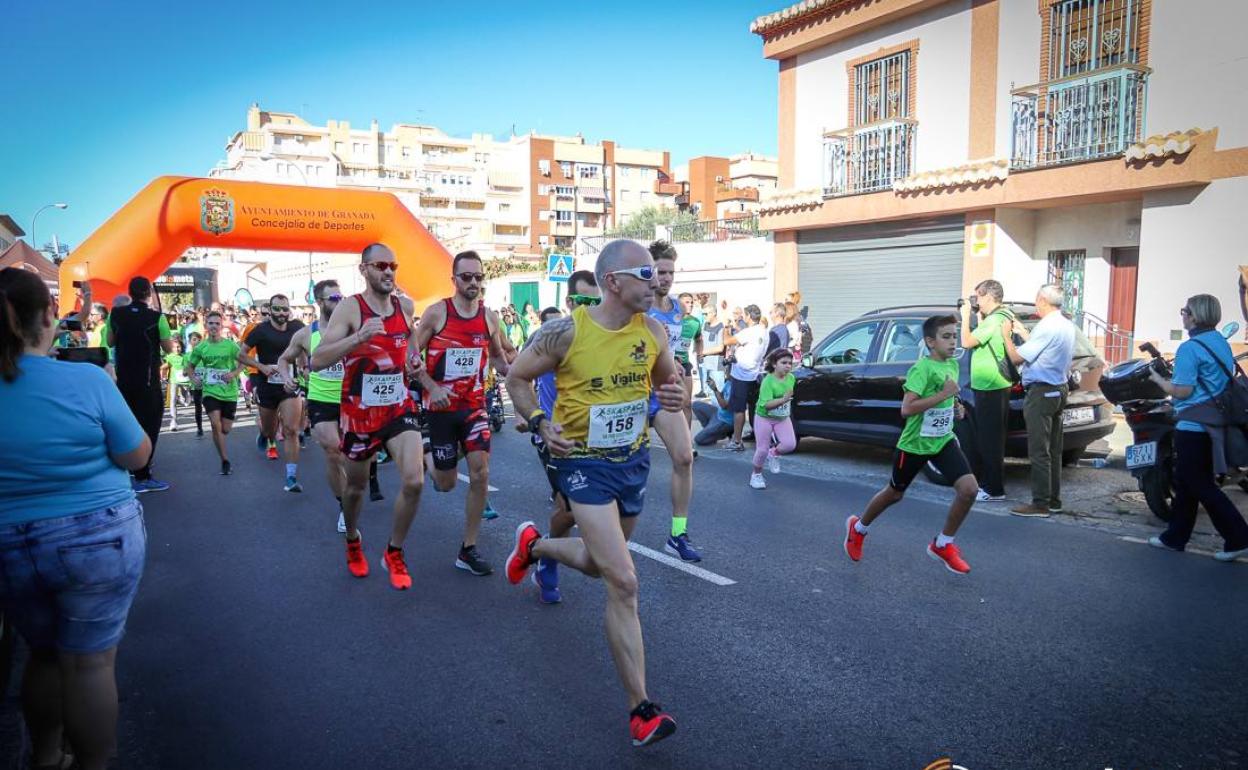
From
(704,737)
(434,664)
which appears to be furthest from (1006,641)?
(434,664)

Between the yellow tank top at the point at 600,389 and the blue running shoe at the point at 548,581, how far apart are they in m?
1.44

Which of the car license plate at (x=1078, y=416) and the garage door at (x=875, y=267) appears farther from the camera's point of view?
the garage door at (x=875, y=267)

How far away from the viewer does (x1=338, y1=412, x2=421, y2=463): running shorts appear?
17.8 ft

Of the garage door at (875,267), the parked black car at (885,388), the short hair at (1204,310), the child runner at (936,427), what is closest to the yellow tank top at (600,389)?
the child runner at (936,427)

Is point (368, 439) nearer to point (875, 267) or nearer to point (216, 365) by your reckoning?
point (216, 365)

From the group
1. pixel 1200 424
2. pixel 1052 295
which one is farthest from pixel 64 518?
pixel 1052 295

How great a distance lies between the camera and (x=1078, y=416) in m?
8.75

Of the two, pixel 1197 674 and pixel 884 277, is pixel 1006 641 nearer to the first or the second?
pixel 1197 674

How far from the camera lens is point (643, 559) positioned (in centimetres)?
596

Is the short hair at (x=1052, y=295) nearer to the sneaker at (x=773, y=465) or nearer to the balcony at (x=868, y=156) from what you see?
the sneaker at (x=773, y=465)

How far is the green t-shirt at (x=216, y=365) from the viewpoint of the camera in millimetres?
10531

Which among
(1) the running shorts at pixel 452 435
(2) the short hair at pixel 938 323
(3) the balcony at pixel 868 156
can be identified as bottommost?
(1) the running shorts at pixel 452 435

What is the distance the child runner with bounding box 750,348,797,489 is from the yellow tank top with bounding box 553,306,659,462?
5061 mm

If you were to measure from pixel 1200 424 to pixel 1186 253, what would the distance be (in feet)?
30.3
